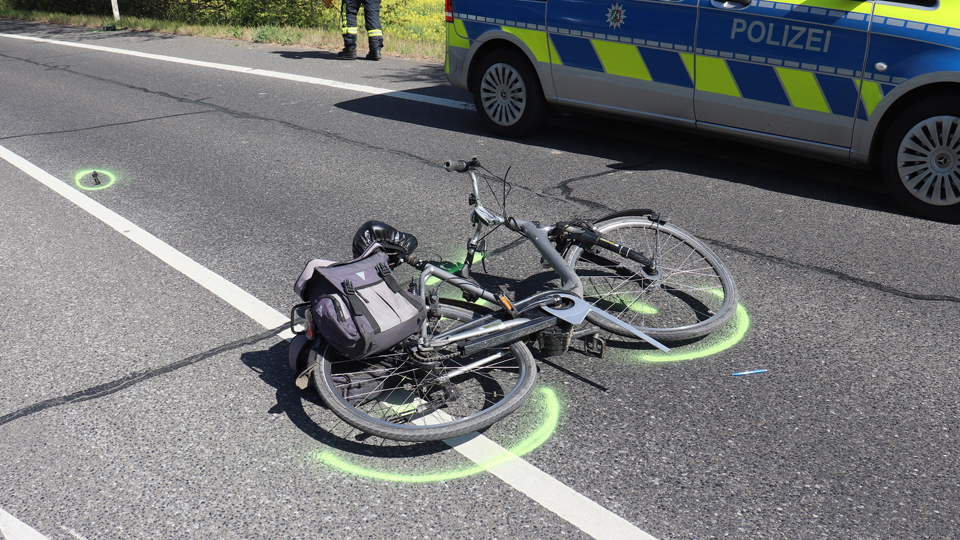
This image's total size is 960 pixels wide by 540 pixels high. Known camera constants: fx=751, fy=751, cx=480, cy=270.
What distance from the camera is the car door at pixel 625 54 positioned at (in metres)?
6.02

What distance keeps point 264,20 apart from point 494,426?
16812 millimetres

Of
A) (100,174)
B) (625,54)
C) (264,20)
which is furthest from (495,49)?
(264,20)

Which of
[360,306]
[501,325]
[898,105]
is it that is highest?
[898,105]

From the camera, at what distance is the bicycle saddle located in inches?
138

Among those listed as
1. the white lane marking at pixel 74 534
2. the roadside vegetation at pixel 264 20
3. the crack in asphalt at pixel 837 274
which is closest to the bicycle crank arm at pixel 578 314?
the crack in asphalt at pixel 837 274

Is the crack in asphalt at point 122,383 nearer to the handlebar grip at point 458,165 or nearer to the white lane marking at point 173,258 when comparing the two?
the white lane marking at point 173,258

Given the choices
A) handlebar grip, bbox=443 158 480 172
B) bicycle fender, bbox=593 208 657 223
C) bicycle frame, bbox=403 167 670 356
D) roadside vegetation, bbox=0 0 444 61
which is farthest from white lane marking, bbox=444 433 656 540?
roadside vegetation, bbox=0 0 444 61

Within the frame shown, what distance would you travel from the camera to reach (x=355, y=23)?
12391mm

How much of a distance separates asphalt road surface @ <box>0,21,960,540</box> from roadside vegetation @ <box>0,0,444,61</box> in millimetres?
7053

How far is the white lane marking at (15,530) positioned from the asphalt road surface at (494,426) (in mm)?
18

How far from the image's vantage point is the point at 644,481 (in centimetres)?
276

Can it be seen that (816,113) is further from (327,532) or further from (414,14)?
(414,14)

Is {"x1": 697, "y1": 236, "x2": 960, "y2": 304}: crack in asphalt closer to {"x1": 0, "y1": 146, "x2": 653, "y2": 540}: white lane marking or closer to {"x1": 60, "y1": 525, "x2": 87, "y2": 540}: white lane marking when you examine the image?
{"x1": 0, "y1": 146, "x2": 653, "y2": 540}: white lane marking

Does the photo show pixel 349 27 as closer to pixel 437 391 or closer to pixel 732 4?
pixel 732 4
